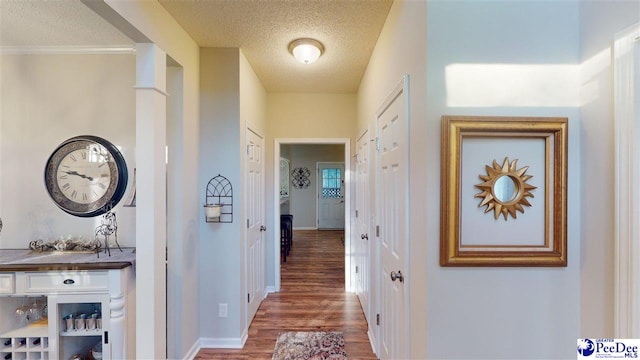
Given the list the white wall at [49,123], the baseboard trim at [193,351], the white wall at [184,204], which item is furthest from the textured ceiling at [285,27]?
the baseboard trim at [193,351]

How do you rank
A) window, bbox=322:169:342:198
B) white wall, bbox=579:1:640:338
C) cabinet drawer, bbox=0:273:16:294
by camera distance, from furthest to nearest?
window, bbox=322:169:342:198
cabinet drawer, bbox=0:273:16:294
white wall, bbox=579:1:640:338

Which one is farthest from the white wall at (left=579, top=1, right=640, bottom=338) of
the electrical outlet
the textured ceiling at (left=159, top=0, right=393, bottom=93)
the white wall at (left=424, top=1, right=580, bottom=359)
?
the electrical outlet

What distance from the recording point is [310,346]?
8.09ft

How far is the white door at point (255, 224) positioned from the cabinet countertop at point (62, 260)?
42.3 inches

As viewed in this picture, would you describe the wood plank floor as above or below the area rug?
below

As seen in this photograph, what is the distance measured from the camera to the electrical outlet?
2.45 metres

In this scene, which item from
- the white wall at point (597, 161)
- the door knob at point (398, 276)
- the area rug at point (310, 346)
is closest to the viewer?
the white wall at point (597, 161)

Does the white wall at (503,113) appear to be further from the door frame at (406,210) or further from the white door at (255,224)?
the white door at (255,224)

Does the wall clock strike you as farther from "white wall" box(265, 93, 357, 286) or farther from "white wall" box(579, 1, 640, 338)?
"white wall" box(579, 1, 640, 338)

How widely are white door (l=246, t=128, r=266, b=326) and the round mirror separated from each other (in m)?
2.10

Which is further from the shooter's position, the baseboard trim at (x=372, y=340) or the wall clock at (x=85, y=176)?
the baseboard trim at (x=372, y=340)

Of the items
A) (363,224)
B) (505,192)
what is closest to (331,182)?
(363,224)

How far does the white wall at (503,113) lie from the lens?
Result: 1174 millimetres

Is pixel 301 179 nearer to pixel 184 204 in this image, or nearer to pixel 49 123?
pixel 184 204
